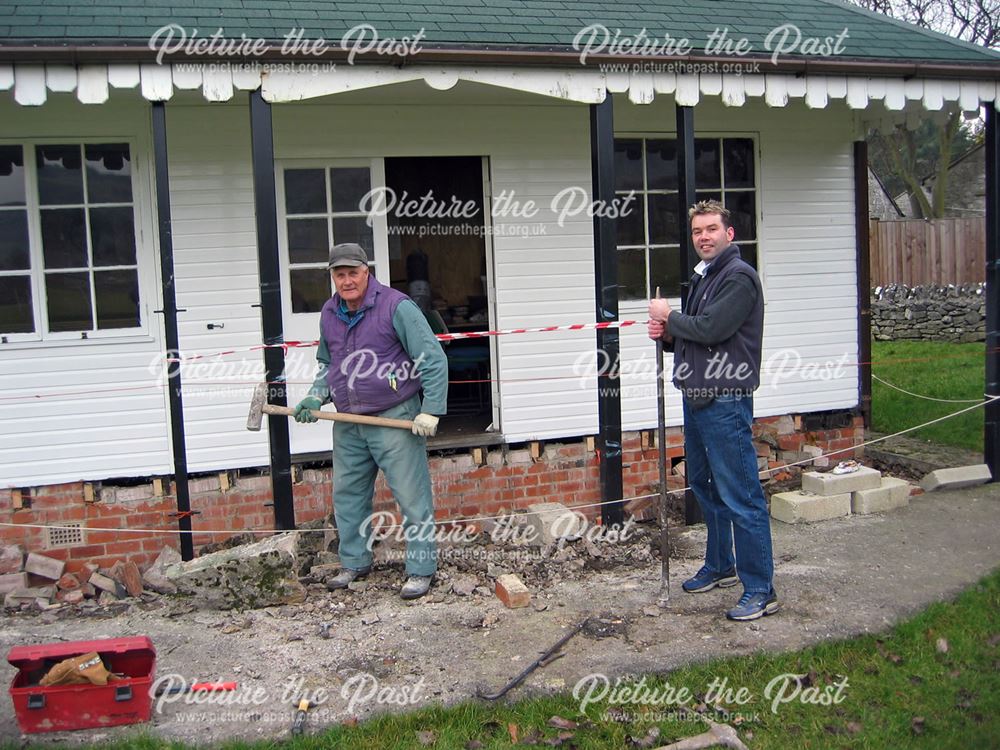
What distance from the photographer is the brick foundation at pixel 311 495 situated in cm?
638

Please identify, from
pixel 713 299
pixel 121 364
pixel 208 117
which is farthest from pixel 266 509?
pixel 713 299

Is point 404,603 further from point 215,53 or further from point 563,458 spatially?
point 215,53

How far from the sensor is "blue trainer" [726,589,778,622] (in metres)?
4.69

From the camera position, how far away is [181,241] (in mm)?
6543

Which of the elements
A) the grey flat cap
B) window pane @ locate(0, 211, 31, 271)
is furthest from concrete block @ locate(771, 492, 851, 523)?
window pane @ locate(0, 211, 31, 271)

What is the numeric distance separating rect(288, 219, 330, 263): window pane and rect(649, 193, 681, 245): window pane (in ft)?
8.77

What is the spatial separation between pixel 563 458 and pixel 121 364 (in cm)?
341

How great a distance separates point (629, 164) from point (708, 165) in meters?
0.75

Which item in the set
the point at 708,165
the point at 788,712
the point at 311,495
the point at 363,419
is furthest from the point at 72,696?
the point at 708,165

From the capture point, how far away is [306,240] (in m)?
6.89

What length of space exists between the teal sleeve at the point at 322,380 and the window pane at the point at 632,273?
9.71 ft

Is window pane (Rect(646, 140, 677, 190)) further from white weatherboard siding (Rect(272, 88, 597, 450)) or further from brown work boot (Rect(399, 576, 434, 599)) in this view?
brown work boot (Rect(399, 576, 434, 599))

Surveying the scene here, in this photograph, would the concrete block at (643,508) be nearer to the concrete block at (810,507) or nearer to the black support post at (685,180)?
the concrete block at (810,507)

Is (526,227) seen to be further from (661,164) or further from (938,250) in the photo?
(938,250)
